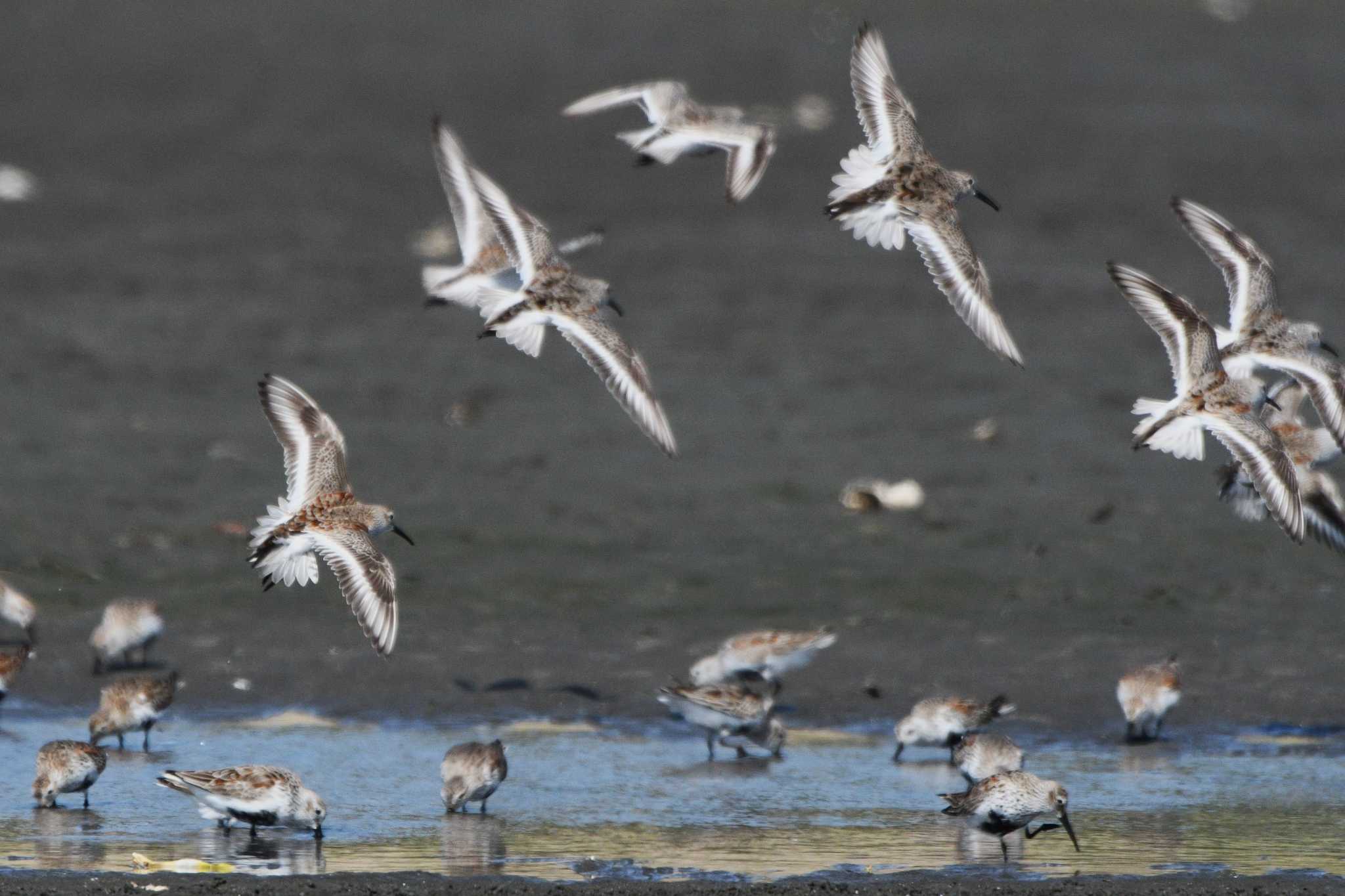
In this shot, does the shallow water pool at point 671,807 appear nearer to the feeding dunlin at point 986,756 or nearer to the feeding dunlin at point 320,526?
the feeding dunlin at point 986,756

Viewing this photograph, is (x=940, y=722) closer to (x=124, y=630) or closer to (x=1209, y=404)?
(x=1209, y=404)

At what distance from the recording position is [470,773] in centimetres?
1034

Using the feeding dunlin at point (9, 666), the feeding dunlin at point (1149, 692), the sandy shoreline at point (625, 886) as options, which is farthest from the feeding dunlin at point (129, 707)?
the feeding dunlin at point (1149, 692)

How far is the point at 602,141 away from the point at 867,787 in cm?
1576

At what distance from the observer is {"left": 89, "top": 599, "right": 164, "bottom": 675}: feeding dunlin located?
13039 mm

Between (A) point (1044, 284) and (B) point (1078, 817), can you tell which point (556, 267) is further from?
(A) point (1044, 284)

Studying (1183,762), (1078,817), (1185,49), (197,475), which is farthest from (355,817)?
(1185,49)

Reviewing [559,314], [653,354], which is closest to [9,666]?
[559,314]

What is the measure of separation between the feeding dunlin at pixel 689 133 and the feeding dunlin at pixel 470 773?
3575 mm

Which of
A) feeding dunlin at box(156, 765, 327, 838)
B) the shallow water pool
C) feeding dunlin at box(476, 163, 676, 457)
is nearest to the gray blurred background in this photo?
the shallow water pool

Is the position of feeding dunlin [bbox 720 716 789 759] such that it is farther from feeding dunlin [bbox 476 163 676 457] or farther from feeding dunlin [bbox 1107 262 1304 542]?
feeding dunlin [bbox 1107 262 1304 542]

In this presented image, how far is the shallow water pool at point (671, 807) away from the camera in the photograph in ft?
31.3

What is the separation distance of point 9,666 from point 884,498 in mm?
6821

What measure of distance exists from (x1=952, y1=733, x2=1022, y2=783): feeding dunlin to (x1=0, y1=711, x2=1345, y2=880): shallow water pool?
0.91 ft
